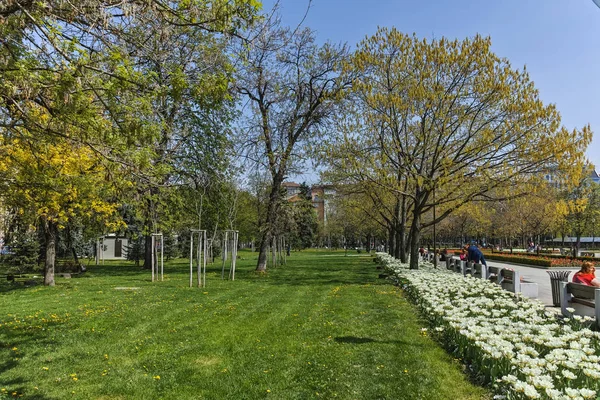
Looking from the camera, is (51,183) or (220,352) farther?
(51,183)

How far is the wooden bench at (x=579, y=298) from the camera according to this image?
26.6 ft

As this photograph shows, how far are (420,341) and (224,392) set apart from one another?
353 cm

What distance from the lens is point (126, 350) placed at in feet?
21.3

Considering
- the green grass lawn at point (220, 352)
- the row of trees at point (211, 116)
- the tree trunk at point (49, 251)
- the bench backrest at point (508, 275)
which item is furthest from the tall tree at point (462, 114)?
the tree trunk at point (49, 251)

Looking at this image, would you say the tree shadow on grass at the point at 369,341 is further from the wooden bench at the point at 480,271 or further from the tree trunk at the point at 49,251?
the tree trunk at the point at 49,251

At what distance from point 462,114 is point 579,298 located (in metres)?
8.92

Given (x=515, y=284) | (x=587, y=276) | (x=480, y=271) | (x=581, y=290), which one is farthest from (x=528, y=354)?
(x=480, y=271)

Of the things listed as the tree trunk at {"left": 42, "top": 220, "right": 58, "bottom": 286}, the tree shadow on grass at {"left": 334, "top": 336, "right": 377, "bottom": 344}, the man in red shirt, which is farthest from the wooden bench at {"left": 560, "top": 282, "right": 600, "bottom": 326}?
the tree trunk at {"left": 42, "top": 220, "right": 58, "bottom": 286}

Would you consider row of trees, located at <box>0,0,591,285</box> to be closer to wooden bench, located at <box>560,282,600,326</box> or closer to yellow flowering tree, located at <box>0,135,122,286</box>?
yellow flowering tree, located at <box>0,135,122,286</box>

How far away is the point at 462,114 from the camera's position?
1594cm

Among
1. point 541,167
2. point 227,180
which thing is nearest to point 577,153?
point 541,167

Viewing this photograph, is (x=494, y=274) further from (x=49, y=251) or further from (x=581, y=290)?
(x=49, y=251)

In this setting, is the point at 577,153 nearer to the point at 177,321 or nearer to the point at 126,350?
the point at 177,321

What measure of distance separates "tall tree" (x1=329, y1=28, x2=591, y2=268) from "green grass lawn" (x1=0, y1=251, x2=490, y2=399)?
6961 millimetres
